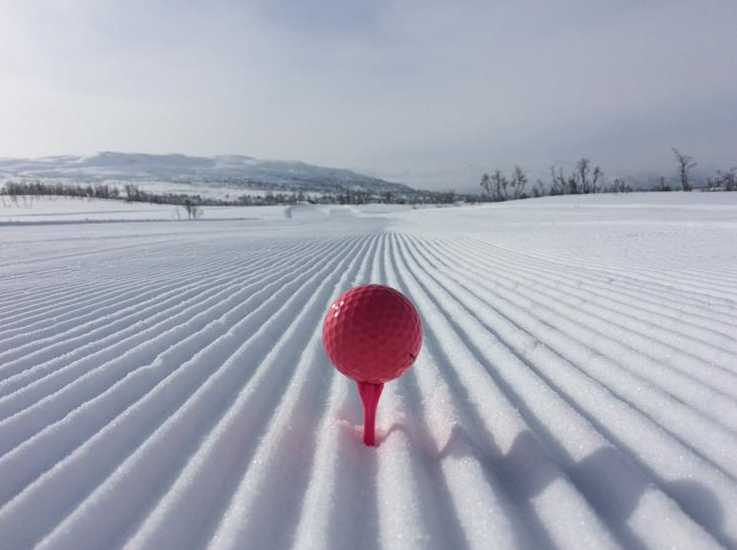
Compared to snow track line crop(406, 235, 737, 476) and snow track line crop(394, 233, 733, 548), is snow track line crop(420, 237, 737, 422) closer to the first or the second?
snow track line crop(406, 235, 737, 476)

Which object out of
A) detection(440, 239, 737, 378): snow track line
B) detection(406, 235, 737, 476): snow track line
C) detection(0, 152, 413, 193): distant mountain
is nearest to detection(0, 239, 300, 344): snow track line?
detection(406, 235, 737, 476): snow track line

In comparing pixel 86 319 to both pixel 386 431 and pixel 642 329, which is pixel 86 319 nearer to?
pixel 386 431

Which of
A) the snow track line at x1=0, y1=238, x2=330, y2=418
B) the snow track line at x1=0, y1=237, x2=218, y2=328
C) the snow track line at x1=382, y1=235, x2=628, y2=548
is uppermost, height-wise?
the snow track line at x1=382, y1=235, x2=628, y2=548

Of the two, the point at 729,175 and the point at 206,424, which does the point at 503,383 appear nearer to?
the point at 206,424

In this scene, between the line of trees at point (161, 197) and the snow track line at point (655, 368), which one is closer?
the snow track line at point (655, 368)

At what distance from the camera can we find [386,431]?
1511 millimetres

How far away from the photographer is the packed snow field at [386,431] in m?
1.06

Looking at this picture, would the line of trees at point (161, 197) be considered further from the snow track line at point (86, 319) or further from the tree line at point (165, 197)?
the snow track line at point (86, 319)

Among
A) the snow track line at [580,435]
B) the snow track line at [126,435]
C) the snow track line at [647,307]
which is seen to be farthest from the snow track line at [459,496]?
the snow track line at [647,307]

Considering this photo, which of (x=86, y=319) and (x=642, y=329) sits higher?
(x=642, y=329)

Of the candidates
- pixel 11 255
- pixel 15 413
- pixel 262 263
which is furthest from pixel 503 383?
pixel 11 255

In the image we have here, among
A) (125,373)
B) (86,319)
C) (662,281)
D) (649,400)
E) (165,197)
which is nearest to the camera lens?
(649,400)

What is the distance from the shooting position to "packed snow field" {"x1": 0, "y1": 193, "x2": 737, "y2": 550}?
1062 mm

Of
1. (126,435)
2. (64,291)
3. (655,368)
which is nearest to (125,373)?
(126,435)
